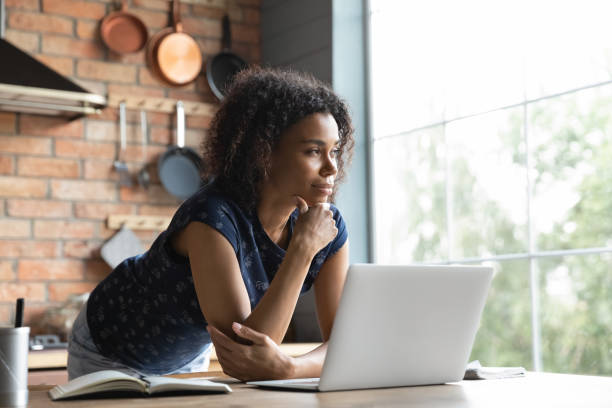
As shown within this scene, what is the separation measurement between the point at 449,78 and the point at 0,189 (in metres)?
2.03

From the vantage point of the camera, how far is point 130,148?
3852 millimetres

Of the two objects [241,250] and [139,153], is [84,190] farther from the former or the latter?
[241,250]

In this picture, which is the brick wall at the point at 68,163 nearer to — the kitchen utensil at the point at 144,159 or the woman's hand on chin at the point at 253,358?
the kitchen utensil at the point at 144,159

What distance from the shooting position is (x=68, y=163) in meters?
3.69

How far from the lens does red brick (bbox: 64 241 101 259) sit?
3.65 metres

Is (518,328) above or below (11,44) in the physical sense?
below

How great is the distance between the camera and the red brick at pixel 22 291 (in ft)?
11.4

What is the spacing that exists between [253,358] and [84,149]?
248 cm

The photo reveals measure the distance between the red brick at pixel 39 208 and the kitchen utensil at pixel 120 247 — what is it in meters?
0.23

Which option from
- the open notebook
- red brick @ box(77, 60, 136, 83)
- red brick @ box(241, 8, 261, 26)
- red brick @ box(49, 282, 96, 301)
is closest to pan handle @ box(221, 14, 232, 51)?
red brick @ box(241, 8, 261, 26)

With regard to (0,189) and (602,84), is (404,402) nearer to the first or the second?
(602,84)

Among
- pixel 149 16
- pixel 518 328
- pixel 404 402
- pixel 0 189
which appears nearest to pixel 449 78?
pixel 149 16

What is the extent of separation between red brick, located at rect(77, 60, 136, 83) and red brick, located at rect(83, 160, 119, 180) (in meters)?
0.41

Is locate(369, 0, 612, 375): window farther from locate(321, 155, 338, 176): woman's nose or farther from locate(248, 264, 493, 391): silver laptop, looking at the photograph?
locate(248, 264, 493, 391): silver laptop
